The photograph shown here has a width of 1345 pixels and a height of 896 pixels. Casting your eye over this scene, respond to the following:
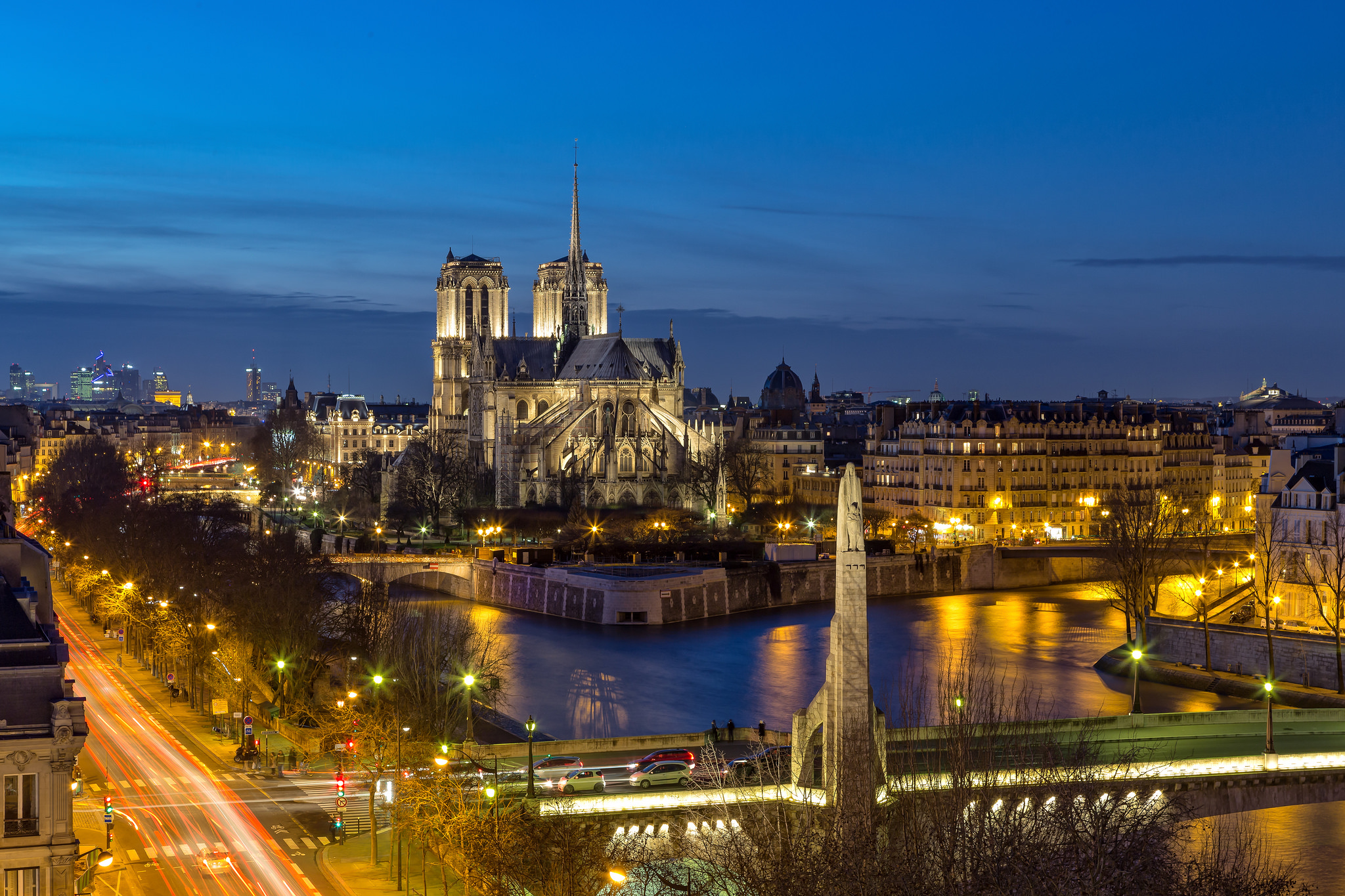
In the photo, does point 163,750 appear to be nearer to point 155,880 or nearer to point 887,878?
point 155,880

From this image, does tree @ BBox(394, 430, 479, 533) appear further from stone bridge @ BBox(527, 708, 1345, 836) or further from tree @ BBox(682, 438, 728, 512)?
stone bridge @ BBox(527, 708, 1345, 836)

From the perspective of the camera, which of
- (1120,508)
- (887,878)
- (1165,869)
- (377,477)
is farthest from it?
(377,477)

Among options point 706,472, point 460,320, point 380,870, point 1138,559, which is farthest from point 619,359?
point 380,870

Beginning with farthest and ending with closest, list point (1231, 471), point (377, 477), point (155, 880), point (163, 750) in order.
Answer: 1. point (377, 477)
2. point (1231, 471)
3. point (163, 750)
4. point (155, 880)

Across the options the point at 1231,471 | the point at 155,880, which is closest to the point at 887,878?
the point at 155,880

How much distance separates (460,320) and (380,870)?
83.9m

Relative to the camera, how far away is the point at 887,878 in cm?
1555

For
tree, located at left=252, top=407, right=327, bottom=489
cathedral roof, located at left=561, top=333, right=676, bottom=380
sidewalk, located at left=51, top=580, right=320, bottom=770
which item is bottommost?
sidewalk, located at left=51, top=580, right=320, bottom=770

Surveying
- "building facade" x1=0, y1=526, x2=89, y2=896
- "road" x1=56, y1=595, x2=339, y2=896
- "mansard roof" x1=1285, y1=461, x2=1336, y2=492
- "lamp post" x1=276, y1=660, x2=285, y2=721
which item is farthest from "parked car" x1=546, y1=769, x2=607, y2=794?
"mansard roof" x1=1285, y1=461, x2=1336, y2=492

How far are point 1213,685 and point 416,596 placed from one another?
104ft

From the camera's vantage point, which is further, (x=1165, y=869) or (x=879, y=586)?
(x=879, y=586)

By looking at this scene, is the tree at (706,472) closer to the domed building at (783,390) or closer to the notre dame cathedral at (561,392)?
the notre dame cathedral at (561,392)

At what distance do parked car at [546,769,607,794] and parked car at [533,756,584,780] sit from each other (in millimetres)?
713

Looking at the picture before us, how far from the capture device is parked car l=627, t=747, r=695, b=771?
82.3 feet
